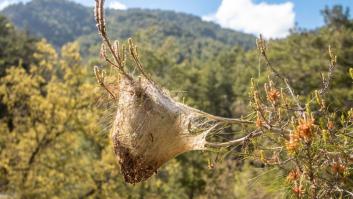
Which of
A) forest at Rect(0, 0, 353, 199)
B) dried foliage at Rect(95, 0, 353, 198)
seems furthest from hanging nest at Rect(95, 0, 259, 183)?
forest at Rect(0, 0, 353, 199)

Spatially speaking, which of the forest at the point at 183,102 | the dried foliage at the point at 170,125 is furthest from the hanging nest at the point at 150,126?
the forest at the point at 183,102

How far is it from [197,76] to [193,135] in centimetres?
4824

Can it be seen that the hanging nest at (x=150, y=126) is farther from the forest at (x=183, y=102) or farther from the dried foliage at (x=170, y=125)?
the forest at (x=183, y=102)

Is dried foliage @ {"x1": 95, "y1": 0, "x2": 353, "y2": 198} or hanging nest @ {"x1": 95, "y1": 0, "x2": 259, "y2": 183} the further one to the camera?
hanging nest @ {"x1": 95, "y1": 0, "x2": 259, "y2": 183}

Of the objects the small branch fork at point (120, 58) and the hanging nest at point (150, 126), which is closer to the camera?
the small branch fork at point (120, 58)

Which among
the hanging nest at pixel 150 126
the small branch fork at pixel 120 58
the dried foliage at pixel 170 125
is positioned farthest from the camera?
the hanging nest at pixel 150 126

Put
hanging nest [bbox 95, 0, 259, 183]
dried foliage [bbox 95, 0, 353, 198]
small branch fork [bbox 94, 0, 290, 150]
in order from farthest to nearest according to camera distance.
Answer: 1. hanging nest [bbox 95, 0, 259, 183]
2. dried foliage [bbox 95, 0, 353, 198]
3. small branch fork [bbox 94, 0, 290, 150]

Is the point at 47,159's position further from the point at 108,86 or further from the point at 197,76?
the point at 197,76

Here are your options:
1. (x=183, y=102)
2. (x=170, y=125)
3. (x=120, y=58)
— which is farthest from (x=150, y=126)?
(x=120, y=58)

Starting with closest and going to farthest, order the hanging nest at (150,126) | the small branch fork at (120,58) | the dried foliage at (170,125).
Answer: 1. the small branch fork at (120,58)
2. the dried foliage at (170,125)
3. the hanging nest at (150,126)

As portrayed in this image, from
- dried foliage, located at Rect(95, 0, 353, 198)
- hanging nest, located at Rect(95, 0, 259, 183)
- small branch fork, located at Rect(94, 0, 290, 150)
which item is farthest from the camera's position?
hanging nest, located at Rect(95, 0, 259, 183)

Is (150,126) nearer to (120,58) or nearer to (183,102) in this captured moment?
(183,102)

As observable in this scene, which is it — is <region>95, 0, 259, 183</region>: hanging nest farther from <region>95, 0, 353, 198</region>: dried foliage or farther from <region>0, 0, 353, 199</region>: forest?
<region>0, 0, 353, 199</region>: forest

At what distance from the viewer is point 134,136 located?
2371 millimetres
